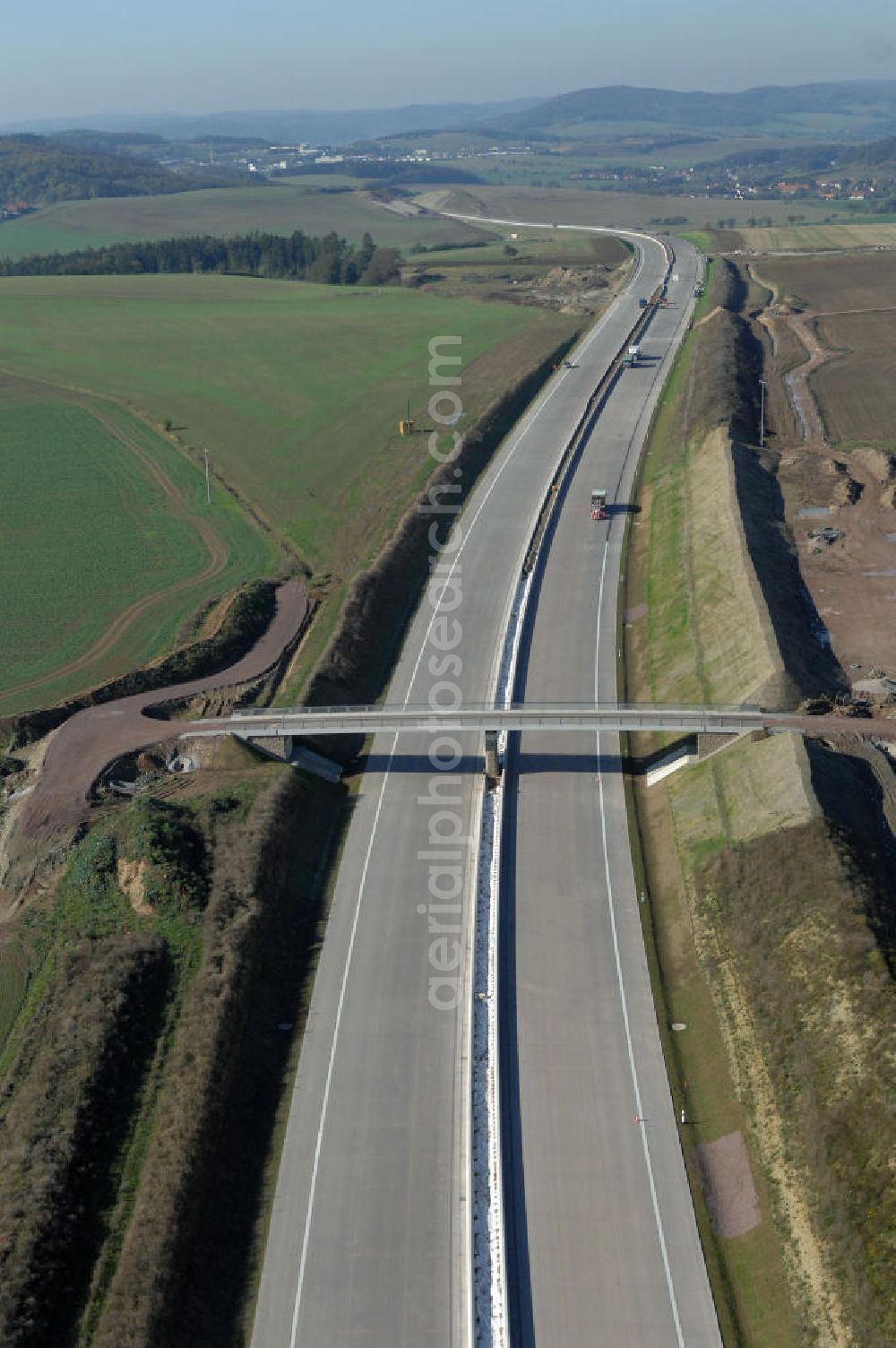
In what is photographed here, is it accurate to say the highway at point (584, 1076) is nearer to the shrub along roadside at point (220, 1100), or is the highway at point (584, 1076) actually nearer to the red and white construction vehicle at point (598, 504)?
the shrub along roadside at point (220, 1100)

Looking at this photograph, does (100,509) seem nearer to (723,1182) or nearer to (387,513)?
(387,513)

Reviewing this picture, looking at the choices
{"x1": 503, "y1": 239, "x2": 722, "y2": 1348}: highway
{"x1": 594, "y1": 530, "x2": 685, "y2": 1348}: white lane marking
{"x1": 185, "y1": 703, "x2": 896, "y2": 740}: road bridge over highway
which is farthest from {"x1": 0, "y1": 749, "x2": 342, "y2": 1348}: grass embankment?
{"x1": 594, "y1": 530, "x2": 685, "y2": 1348}: white lane marking

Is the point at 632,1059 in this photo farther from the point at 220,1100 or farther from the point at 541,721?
the point at 541,721

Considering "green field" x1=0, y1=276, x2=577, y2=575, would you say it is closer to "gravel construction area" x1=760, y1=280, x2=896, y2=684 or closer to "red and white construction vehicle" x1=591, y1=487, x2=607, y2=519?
"red and white construction vehicle" x1=591, y1=487, x2=607, y2=519

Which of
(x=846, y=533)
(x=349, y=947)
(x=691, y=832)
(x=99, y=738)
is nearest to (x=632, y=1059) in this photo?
(x=349, y=947)

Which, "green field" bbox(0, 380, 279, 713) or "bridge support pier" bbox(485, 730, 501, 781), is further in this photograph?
"green field" bbox(0, 380, 279, 713)

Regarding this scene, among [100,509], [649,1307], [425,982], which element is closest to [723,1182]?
[649,1307]
